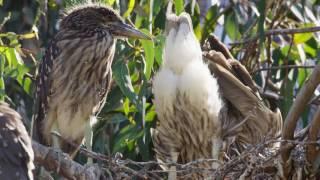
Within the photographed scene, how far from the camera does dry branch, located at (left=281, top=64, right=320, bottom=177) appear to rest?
407cm

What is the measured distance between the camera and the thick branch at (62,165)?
4156 mm

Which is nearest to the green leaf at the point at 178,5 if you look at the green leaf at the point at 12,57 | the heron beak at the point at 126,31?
the heron beak at the point at 126,31

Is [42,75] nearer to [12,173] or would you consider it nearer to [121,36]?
[121,36]

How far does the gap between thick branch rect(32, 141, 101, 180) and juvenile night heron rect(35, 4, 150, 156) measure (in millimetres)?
801

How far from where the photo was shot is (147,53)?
475 cm

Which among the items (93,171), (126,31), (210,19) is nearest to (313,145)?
(93,171)

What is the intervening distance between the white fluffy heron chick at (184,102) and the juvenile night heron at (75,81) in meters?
0.22

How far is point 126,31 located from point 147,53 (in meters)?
0.32

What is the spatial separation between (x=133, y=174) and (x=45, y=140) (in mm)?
1014

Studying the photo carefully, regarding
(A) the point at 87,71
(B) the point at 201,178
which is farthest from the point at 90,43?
(B) the point at 201,178

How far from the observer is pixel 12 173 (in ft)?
12.9

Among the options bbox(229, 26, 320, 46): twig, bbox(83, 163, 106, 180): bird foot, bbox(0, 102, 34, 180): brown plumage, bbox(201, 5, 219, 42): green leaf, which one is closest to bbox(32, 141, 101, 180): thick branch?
bbox(83, 163, 106, 180): bird foot

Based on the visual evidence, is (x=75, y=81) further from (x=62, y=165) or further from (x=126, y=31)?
(x=62, y=165)

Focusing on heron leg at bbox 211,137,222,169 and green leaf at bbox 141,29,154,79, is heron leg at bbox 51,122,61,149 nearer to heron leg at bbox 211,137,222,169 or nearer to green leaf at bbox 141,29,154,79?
green leaf at bbox 141,29,154,79
